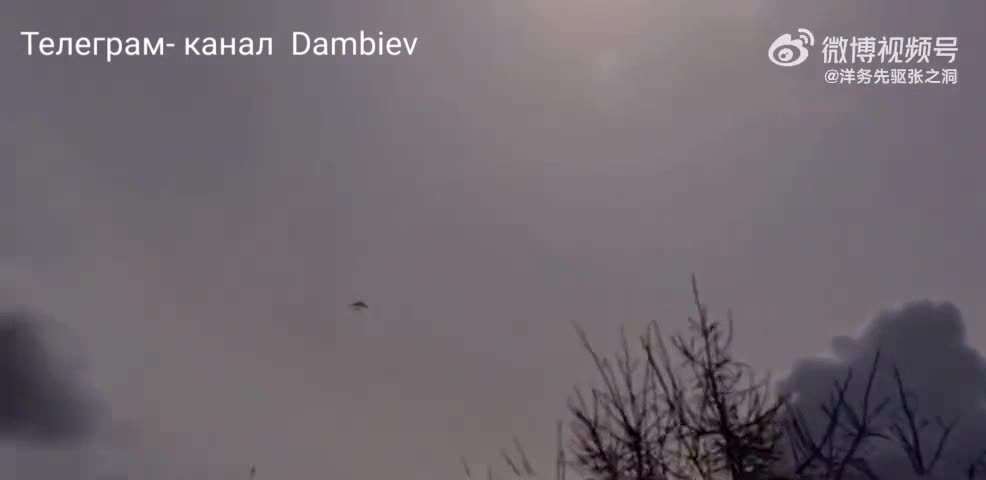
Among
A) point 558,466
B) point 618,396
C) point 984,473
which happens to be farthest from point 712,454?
point 984,473

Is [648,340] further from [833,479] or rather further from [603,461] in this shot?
[833,479]

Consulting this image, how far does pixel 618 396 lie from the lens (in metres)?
14.8

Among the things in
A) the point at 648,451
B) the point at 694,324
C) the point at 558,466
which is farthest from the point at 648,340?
the point at 558,466

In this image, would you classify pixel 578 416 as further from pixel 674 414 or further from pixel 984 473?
pixel 984 473

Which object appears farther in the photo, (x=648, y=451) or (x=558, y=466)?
(x=558, y=466)

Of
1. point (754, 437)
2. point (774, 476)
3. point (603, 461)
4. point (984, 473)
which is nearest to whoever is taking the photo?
point (754, 437)

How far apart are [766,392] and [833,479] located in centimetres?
169

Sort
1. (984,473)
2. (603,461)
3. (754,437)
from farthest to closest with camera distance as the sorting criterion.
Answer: (984,473) → (603,461) → (754,437)

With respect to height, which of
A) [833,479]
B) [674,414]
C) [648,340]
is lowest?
[833,479]

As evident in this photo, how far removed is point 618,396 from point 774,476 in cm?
360

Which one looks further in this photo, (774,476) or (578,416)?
(774,476)

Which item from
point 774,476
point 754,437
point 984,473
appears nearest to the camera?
point 754,437

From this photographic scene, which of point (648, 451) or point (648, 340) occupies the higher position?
point (648, 340)

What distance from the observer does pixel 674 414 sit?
1423 cm
